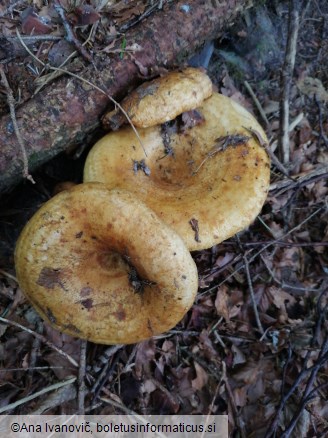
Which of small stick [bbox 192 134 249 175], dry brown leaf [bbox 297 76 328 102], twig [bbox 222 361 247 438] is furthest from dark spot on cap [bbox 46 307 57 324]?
dry brown leaf [bbox 297 76 328 102]

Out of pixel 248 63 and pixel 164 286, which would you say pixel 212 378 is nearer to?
pixel 164 286

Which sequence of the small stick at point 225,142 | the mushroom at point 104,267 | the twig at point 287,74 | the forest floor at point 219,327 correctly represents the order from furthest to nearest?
the twig at point 287,74 < the small stick at point 225,142 < the forest floor at point 219,327 < the mushroom at point 104,267

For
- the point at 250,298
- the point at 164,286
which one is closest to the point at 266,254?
the point at 250,298

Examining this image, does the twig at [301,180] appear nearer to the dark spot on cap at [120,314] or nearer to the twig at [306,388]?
the twig at [306,388]

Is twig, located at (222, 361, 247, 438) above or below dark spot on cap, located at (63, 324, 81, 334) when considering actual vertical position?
below

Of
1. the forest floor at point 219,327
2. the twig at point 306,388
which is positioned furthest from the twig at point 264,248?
the twig at point 306,388

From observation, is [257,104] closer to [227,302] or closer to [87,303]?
[227,302]

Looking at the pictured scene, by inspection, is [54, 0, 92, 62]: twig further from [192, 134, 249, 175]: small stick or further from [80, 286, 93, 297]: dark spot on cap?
[80, 286, 93, 297]: dark spot on cap
